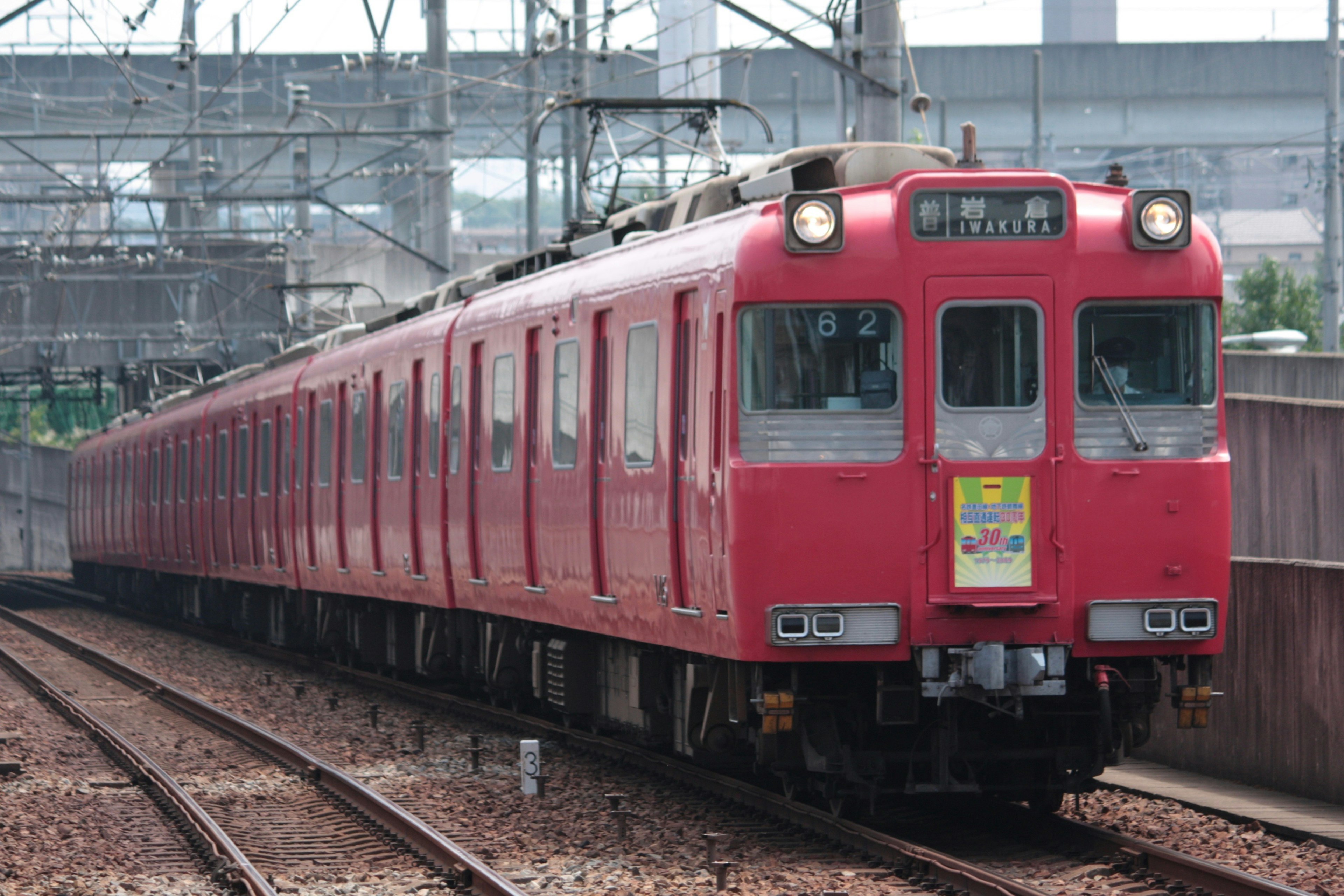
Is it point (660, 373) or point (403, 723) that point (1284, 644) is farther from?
point (403, 723)

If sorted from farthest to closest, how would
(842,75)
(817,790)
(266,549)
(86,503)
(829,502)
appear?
(86,503), (266,549), (842,75), (817,790), (829,502)

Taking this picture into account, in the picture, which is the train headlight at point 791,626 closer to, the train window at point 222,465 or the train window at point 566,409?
the train window at point 566,409

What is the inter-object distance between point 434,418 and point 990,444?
7316 millimetres

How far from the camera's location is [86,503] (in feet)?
141

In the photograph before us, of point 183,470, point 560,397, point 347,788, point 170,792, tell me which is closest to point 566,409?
point 560,397

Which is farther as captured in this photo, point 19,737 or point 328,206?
point 328,206

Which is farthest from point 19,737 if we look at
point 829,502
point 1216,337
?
point 1216,337

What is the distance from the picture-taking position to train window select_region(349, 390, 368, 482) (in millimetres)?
18094

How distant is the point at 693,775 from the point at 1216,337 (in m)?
3.74

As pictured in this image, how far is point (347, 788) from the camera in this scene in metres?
11.5

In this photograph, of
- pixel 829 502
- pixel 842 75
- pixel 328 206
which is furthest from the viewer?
pixel 328 206

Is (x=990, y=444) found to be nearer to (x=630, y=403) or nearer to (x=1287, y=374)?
(x=630, y=403)

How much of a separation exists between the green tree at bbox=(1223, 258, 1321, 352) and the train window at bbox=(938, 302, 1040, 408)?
37.3m

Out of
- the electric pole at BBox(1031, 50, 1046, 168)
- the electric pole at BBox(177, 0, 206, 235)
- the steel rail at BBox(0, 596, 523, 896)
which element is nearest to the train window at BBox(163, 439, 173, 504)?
the electric pole at BBox(177, 0, 206, 235)
